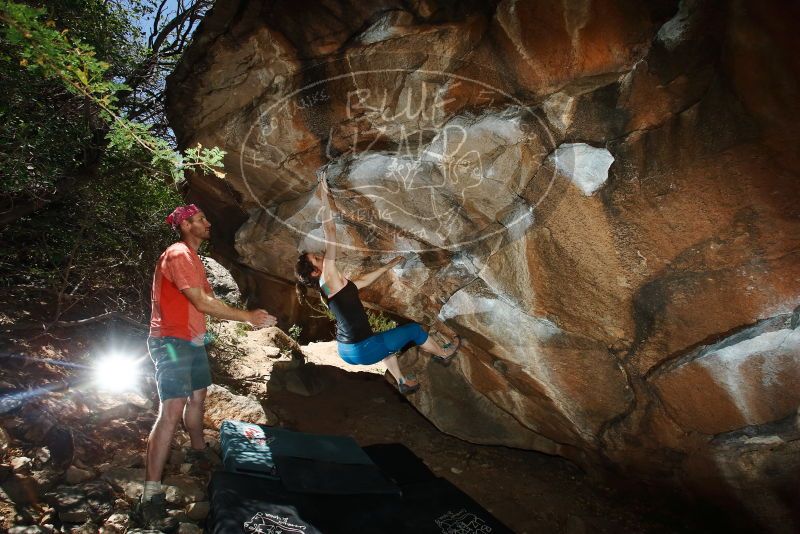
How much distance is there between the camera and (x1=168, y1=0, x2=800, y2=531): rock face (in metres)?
3.02

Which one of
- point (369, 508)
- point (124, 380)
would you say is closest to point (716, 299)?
point (369, 508)

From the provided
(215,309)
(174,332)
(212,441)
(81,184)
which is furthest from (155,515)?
(81,184)

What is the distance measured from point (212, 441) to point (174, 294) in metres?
1.75

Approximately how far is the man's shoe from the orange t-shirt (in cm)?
119

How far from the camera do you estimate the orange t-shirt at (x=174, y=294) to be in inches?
132

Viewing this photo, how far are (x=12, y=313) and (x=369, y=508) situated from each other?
4441mm

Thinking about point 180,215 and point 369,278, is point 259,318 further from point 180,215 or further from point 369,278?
point 369,278

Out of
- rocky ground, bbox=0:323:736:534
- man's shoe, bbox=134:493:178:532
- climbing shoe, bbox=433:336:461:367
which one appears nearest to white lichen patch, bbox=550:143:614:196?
climbing shoe, bbox=433:336:461:367

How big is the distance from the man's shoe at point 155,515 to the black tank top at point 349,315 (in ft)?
6.50

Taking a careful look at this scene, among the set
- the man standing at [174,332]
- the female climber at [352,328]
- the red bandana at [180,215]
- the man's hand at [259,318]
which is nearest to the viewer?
the man standing at [174,332]

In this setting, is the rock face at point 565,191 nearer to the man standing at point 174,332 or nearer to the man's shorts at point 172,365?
the man standing at point 174,332

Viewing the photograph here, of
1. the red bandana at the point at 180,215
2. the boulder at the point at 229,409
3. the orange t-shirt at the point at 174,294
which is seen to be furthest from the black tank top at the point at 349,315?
the boulder at the point at 229,409

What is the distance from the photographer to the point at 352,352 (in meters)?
4.38

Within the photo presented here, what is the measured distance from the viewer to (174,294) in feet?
11.3
